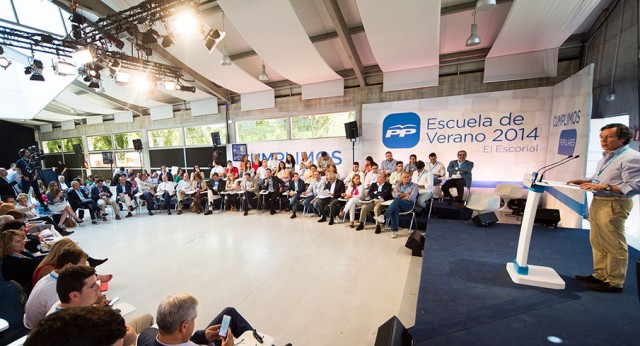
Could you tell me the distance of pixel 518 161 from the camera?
5.98m

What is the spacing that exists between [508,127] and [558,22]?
221 centimetres

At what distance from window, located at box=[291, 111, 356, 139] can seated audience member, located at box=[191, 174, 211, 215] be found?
3.38m

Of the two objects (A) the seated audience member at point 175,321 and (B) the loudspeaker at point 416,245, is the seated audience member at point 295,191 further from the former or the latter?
(A) the seated audience member at point 175,321

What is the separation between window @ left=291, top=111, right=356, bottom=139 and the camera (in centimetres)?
812

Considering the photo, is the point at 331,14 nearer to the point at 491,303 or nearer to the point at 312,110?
the point at 312,110

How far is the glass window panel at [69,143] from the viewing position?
14.0m

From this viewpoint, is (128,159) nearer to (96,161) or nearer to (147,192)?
(96,161)

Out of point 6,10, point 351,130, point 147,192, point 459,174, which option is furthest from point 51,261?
point 6,10

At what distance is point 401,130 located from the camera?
705cm

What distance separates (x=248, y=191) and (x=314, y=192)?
2019 mm

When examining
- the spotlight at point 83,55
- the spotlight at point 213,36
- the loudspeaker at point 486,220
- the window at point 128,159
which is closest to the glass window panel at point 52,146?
the window at point 128,159

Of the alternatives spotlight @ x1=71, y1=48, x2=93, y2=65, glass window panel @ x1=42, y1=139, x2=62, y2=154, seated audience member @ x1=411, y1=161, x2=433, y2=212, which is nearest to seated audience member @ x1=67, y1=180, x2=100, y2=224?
spotlight @ x1=71, y1=48, x2=93, y2=65

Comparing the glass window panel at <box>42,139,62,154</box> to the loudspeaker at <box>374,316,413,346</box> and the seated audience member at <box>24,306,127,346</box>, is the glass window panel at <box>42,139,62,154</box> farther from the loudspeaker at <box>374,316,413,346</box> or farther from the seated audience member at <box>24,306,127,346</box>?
the loudspeaker at <box>374,316,413,346</box>

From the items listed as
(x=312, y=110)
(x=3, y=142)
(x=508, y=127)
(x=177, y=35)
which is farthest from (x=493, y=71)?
(x=3, y=142)
